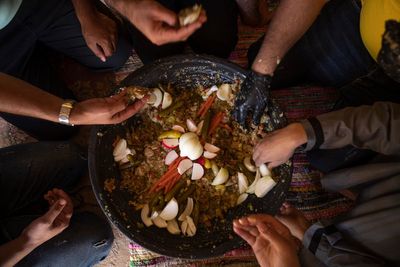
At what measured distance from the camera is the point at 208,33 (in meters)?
1.18

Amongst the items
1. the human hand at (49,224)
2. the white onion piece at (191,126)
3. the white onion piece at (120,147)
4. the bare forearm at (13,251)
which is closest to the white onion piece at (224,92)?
the white onion piece at (191,126)

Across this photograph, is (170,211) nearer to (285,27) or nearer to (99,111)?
(99,111)

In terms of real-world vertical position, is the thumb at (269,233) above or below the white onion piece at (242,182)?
above

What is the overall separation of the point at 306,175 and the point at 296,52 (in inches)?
16.4

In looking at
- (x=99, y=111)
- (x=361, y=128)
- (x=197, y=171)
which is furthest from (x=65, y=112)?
(x=361, y=128)

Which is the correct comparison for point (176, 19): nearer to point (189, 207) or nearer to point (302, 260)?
point (189, 207)

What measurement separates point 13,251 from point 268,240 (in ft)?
1.96

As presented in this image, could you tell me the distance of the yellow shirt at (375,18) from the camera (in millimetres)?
785

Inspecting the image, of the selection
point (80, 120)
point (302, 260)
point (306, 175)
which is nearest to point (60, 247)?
point (80, 120)

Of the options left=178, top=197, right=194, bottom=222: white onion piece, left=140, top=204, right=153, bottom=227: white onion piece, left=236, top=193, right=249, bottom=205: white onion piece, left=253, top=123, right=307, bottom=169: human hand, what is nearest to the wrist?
left=253, top=123, right=307, bottom=169: human hand

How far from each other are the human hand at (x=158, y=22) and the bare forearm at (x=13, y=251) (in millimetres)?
576

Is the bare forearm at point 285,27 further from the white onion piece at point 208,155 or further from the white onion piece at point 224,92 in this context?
the white onion piece at point 208,155

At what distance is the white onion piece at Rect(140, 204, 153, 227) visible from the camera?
40.2 inches

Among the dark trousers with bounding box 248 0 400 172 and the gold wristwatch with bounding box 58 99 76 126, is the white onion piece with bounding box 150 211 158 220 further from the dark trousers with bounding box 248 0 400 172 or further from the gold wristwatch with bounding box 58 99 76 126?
the dark trousers with bounding box 248 0 400 172
